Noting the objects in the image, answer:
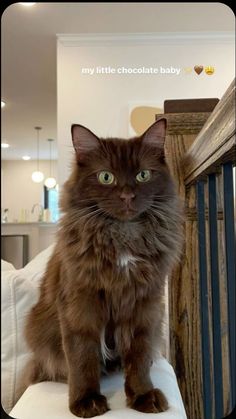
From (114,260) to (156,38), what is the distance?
34.6 inches

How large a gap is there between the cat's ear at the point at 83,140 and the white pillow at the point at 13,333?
0.34m

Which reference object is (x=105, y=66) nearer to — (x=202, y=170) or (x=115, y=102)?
(x=115, y=102)

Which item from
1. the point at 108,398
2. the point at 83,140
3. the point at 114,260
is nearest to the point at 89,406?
the point at 108,398

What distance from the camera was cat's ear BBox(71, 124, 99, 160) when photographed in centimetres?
69

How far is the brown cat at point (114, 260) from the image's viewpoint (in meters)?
0.63

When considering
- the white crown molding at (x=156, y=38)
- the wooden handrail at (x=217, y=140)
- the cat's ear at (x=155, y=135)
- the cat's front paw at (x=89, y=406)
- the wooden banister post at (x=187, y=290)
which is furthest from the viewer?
the white crown molding at (x=156, y=38)

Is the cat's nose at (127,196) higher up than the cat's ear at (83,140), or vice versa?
the cat's ear at (83,140)

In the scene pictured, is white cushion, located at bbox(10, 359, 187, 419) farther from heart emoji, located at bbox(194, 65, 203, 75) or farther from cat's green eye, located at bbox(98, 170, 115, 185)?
heart emoji, located at bbox(194, 65, 203, 75)

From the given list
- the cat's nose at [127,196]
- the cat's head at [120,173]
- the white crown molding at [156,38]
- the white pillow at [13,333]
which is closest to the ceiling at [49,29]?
the white crown molding at [156,38]

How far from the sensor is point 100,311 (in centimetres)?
64

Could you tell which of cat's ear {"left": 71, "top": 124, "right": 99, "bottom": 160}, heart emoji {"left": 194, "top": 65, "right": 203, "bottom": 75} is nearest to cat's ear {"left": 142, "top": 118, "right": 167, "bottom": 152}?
cat's ear {"left": 71, "top": 124, "right": 99, "bottom": 160}

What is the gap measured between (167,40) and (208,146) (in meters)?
0.72

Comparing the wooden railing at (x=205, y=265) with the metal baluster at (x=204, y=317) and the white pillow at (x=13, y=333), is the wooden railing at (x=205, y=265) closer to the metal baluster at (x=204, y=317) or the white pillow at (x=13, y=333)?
the metal baluster at (x=204, y=317)

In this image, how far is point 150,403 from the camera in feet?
2.02
